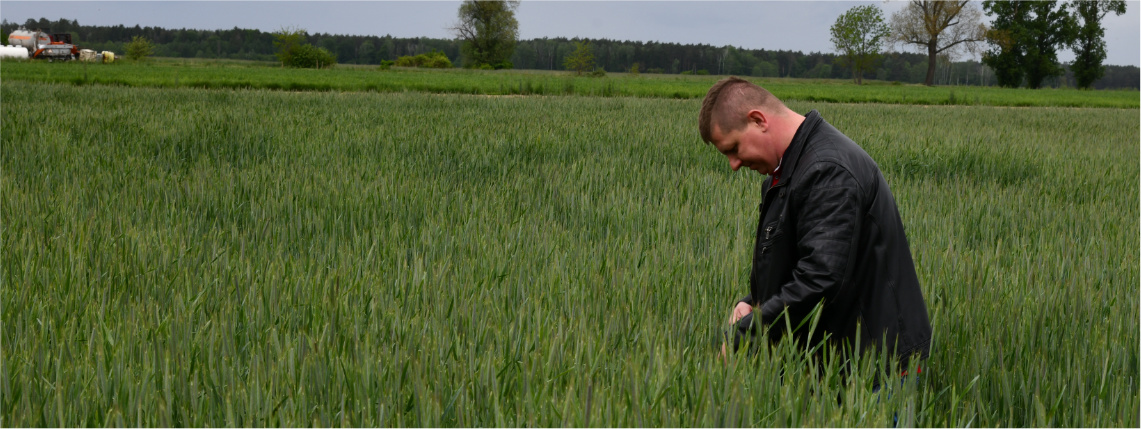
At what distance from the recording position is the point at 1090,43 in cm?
5650

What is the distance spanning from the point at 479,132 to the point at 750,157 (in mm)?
6477

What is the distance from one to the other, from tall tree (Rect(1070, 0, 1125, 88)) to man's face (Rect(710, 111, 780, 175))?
216 ft

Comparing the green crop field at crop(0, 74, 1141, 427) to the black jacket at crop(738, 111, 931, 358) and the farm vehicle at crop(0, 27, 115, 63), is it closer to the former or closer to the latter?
the black jacket at crop(738, 111, 931, 358)

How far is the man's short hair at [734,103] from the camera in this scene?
6.66 feet

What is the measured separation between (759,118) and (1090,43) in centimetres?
6799

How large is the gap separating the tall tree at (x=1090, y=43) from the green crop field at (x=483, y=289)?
198ft

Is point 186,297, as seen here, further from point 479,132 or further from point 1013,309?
point 479,132

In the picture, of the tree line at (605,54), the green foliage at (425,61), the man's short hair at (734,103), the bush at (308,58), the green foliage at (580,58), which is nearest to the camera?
the man's short hair at (734,103)

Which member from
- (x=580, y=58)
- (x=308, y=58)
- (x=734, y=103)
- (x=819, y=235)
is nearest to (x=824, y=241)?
(x=819, y=235)

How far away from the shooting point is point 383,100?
14.2 m

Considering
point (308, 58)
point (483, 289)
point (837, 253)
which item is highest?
point (308, 58)

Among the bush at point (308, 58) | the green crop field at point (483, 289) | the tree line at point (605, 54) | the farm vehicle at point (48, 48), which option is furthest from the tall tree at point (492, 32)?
the green crop field at point (483, 289)

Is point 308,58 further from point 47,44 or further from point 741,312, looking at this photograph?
point 741,312

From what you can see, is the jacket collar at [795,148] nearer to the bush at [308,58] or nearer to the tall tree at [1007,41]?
the bush at [308,58]
